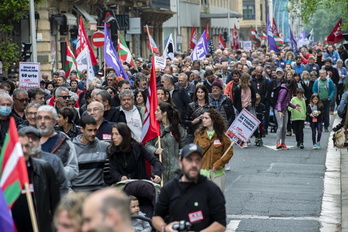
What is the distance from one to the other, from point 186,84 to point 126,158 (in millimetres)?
10994

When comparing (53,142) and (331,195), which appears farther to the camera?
(331,195)

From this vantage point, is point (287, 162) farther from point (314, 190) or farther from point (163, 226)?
point (163, 226)

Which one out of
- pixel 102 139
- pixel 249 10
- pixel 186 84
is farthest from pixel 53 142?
pixel 249 10

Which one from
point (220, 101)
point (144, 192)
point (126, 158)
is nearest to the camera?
point (144, 192)

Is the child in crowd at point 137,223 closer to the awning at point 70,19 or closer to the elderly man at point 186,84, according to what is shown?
the elderly man at point 186,84

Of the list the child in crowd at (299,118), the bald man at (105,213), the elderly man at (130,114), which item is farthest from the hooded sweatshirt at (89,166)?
the child in crowd at (299,118)

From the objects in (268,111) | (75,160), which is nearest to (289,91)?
(268,111)

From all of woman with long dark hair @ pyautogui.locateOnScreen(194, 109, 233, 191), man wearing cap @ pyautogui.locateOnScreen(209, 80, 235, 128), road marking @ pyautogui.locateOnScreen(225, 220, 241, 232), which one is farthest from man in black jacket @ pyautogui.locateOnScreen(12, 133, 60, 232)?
man wearing cap @ pyautogui.locateOnScreen(209, 80, 235, 128)

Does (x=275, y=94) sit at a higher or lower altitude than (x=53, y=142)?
lower

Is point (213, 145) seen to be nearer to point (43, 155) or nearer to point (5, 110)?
point (5, 110)

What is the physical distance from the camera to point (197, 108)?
1530 cm

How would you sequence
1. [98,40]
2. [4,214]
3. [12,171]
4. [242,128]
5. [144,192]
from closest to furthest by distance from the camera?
[4,214] → [12,171] → [144,192] → [242,128] → [98,40]

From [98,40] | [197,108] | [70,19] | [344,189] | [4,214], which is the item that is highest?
[70,19]

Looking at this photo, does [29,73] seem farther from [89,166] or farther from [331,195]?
[89,166]
